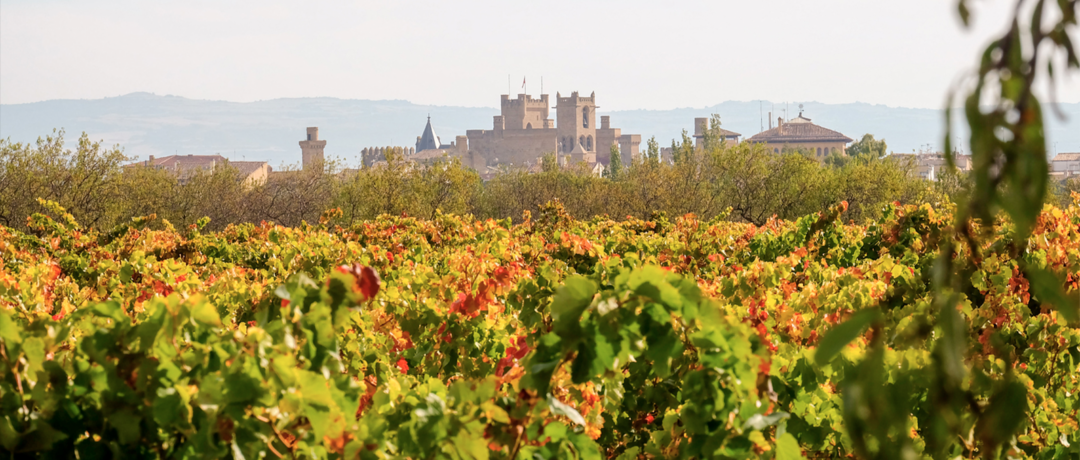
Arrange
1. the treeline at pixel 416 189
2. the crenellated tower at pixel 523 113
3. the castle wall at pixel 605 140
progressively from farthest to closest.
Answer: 1. the castle wall at pixel 605 140
2. the crenellated tower at pixel 523 113
3. the treeline at pixel 416 189

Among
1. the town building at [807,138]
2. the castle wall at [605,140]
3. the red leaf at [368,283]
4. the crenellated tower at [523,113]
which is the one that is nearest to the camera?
the red leaf at [368,283]

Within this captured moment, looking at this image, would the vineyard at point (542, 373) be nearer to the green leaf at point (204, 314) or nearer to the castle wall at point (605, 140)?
the green leaf at point (204, 314)

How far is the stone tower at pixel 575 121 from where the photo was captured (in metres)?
132

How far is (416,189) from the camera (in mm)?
37094

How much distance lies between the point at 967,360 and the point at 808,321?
0.76m

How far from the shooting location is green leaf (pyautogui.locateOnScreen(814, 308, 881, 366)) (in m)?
0.79

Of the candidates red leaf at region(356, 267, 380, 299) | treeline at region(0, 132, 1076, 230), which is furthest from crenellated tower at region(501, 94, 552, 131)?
red leaf at region(356, 267, 380, 299)

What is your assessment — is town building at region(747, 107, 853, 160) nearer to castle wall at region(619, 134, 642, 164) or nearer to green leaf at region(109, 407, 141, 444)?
castle wall at region(619, 134, 642, 164)

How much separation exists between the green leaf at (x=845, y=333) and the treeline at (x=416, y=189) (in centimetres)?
3201

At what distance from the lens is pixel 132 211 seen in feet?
110

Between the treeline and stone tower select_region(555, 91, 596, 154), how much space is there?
92345mm

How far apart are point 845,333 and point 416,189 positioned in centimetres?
3671

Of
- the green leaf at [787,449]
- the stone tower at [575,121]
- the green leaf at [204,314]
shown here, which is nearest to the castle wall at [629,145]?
the stone tower at [575,121]

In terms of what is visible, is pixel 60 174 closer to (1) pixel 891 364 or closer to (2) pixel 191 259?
(2) pixel 191 259
